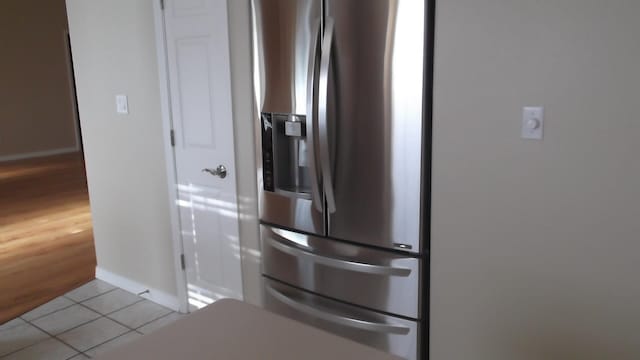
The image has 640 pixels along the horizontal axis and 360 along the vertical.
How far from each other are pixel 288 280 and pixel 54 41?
885 centimetres

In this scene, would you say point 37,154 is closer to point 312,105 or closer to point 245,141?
point 245,141

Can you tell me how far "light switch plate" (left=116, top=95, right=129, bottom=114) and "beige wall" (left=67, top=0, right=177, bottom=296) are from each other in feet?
0.11

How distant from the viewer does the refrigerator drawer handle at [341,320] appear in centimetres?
220

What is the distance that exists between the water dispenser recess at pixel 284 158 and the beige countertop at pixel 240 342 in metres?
1.23

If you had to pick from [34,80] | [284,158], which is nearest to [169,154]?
[284,158]

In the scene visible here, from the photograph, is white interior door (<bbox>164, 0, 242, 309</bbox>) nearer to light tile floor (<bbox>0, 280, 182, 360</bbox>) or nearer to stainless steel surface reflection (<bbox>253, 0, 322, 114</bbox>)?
stainless steel surface reflection (<bbox>253, 0, 322, 114</bbox>)

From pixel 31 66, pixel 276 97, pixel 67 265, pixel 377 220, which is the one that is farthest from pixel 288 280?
pixel 31 66

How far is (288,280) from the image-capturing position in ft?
8.48

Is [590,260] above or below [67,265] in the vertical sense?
above

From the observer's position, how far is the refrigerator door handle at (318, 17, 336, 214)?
2117 millimetres

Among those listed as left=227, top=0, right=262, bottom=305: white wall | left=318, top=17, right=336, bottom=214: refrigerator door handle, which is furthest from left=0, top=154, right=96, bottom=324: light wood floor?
left=318, top=17, right=336, bottom=214: refrigerator door handle

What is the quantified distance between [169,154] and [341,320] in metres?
1.50

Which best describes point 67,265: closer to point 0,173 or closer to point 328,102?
point 328,102

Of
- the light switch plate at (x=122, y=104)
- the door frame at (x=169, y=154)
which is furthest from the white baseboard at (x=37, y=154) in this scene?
the door frame at (x=169, y=154)
